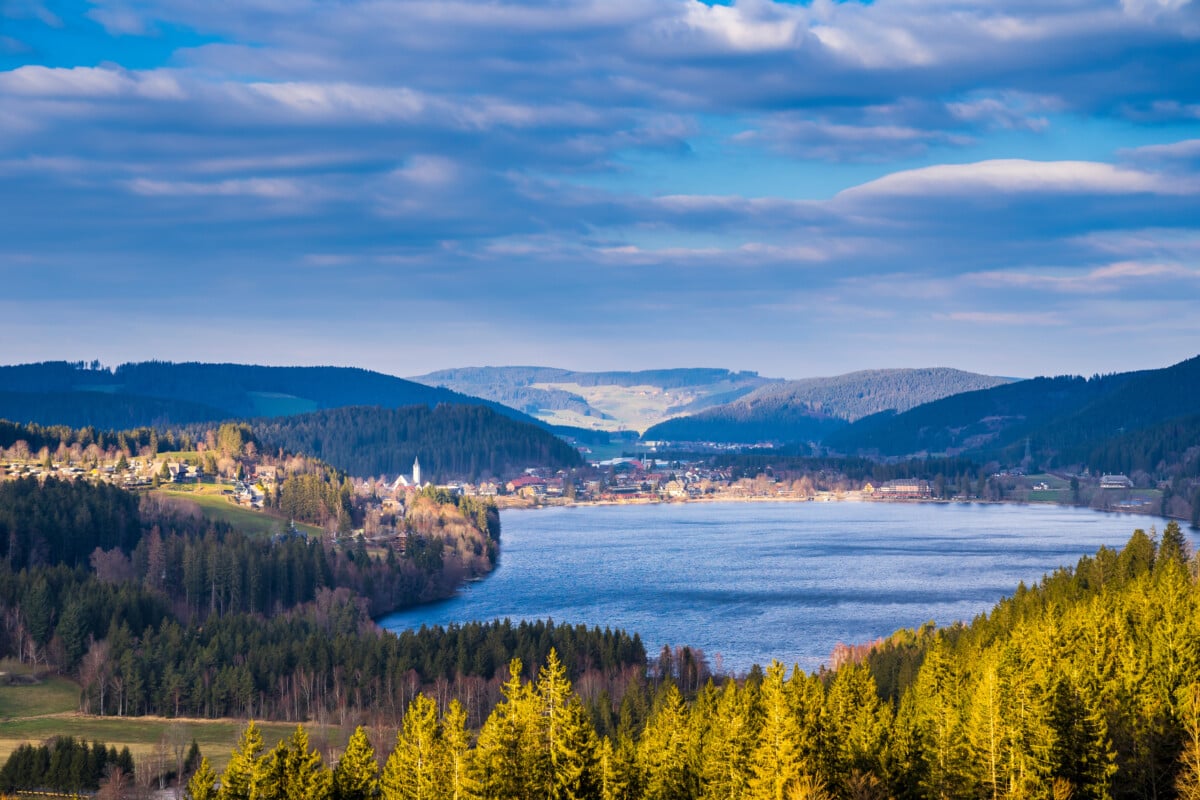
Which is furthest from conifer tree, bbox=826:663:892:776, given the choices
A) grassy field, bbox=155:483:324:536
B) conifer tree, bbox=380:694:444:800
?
grassy field, bbox=155:483:324:536

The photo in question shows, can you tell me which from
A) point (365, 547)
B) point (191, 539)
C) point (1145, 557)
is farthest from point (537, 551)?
point (1145, 557)

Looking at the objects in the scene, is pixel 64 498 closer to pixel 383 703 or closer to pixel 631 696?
pixel 383 703

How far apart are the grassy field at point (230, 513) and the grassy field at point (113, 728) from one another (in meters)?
71.5

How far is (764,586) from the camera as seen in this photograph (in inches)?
5428

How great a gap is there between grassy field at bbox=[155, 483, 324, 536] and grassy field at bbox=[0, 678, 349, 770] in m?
71.5

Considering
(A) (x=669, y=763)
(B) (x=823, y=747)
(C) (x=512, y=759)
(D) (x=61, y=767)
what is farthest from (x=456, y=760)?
(D) (x=61, y=767)

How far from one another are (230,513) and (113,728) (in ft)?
304

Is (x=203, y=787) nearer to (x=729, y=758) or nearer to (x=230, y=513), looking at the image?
(x=729, y=758)

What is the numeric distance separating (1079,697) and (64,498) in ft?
412

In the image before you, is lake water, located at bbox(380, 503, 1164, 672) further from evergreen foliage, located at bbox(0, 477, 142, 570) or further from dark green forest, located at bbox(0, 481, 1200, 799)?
evergreen foliage, located at bbox(0, 477, 142, 570)

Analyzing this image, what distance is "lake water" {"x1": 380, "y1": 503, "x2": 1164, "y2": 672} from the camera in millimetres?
107312

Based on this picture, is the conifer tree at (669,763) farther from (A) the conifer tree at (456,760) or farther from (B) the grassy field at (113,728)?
(B) the grassy field at (113,728)

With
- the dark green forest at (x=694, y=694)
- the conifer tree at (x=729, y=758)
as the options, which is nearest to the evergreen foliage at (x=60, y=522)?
the dark green forest at (x=694, y=694)

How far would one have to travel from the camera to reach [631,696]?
234 feet
